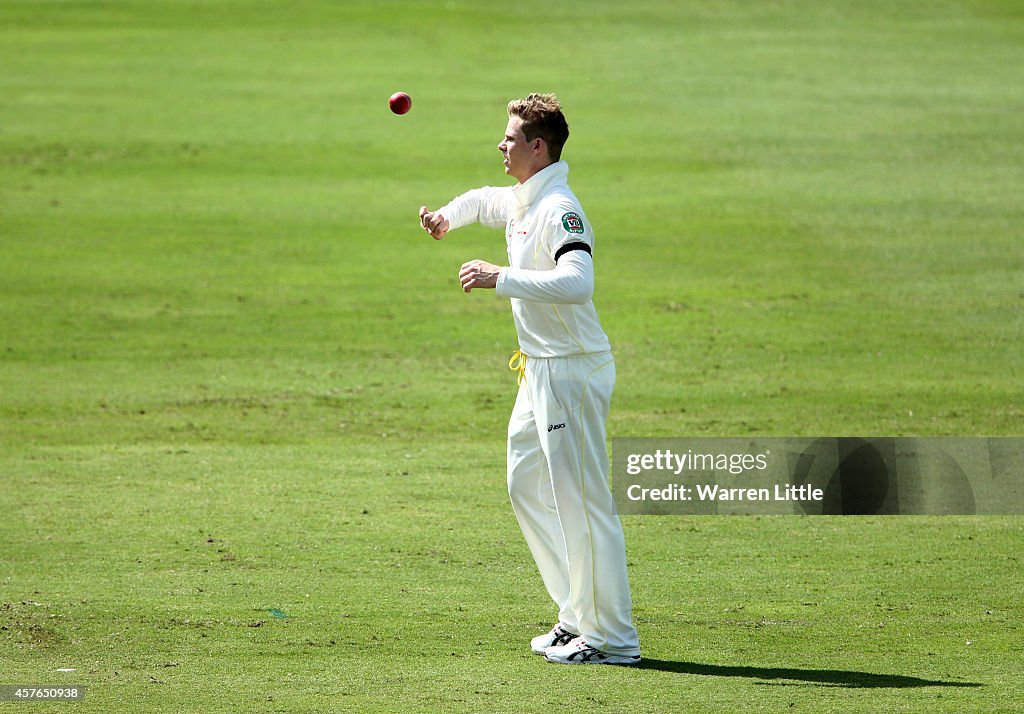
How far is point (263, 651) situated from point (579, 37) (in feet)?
78.2

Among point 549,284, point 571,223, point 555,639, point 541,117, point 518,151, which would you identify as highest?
point 541,117

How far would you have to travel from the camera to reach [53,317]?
14953 mm

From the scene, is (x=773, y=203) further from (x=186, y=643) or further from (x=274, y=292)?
(x=186, y=643)

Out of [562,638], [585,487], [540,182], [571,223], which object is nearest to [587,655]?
[562,638]

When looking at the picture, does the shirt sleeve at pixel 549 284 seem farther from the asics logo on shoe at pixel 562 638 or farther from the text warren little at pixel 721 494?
the text warren little at pixel 721 494

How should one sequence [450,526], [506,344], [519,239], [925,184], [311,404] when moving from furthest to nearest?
1. [925,184]
2. [506,344]
3. [311,404]
4. [450,526]
5. [519,239]

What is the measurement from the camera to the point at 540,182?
6.46 metres

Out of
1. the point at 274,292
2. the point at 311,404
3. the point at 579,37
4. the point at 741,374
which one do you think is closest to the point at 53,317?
the point at 274,292

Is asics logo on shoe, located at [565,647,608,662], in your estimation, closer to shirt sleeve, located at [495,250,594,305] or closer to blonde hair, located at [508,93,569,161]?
shirt sleeve, located at [495,250,594,305]

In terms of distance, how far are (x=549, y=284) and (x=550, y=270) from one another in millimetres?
204

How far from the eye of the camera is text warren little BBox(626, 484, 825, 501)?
930 cm

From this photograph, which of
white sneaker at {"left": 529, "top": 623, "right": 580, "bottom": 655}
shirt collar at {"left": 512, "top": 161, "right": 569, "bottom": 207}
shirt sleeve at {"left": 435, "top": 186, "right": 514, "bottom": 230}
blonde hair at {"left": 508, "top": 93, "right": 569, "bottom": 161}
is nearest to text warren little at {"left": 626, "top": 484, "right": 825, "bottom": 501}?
white sneaker at {"left": 529, "top": 623, "right": 580, "bottom": 655}

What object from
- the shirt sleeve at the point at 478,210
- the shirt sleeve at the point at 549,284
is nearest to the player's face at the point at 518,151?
the shirt sleeve at the point at 478,210

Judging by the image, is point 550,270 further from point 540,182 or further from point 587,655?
point 587,655
